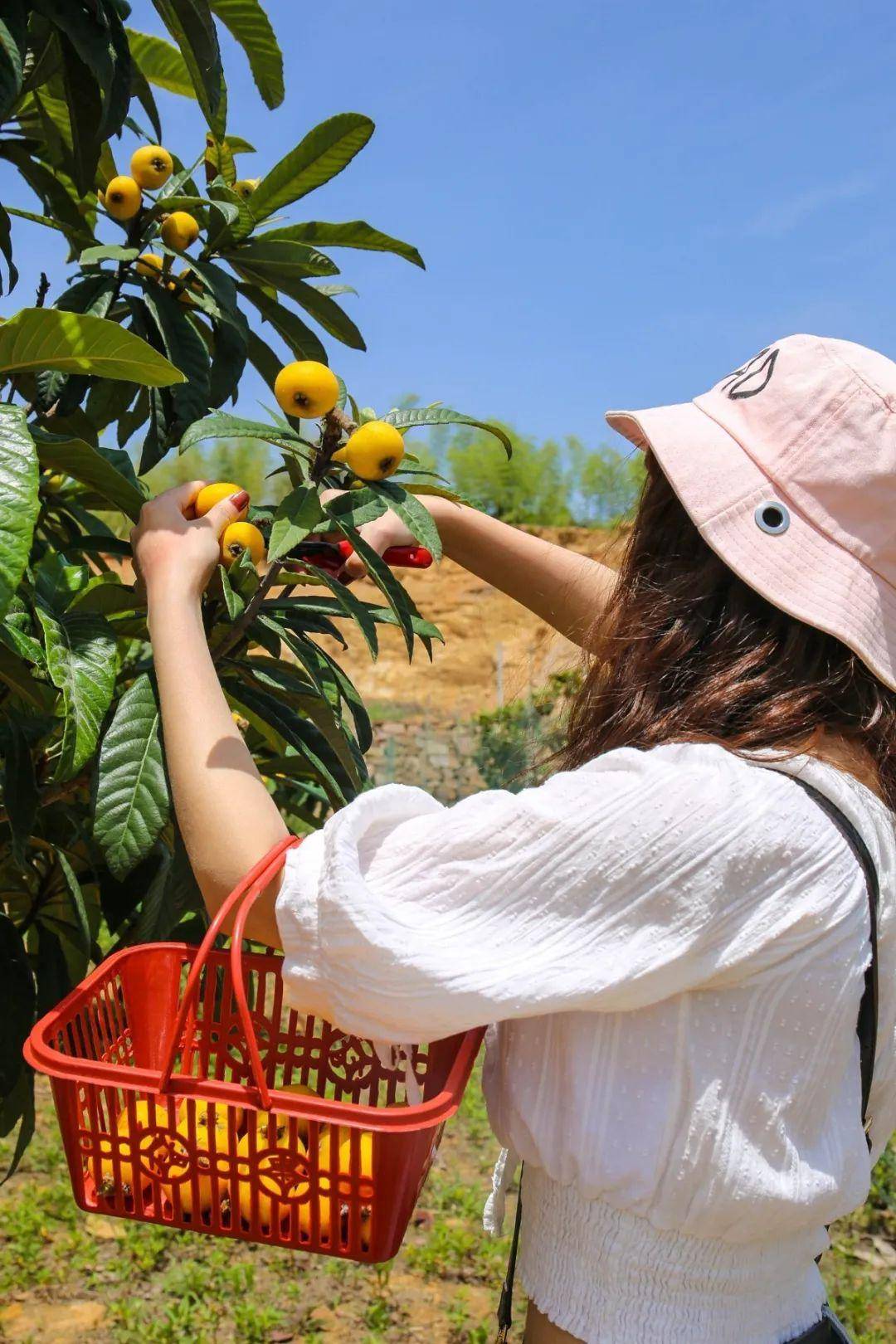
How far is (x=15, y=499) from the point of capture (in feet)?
2.74

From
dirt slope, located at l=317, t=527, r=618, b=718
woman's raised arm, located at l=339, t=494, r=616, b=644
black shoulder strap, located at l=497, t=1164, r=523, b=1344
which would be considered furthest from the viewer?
dirt slope, located at l=317, t=527, r=618, b=718

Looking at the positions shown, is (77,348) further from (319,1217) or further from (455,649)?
(455,649)

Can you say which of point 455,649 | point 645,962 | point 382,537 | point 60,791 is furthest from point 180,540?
point 455,649

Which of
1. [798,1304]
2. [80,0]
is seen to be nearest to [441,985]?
[798,1304]

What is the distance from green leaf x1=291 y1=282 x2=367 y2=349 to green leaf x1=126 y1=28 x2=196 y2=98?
0.35m

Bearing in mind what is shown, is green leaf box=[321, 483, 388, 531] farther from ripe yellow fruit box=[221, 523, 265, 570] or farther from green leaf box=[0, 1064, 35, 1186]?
green leaf box=[0, 1064, 35, 1186]

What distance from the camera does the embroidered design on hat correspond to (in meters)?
0.96

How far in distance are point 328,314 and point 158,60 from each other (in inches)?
17.4

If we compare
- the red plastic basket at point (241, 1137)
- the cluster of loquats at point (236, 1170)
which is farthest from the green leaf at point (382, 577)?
the cluster of loquats at point (236, 1170)

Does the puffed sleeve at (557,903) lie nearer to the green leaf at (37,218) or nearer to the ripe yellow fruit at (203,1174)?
the ripe yellow fruit at (203,1174)

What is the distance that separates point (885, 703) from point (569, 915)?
328 mm

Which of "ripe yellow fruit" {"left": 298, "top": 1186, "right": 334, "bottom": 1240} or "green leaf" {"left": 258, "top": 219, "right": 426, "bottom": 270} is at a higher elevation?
"green leaf" {"left": 258, "top": 219, "right": 426, "bottom": 270}

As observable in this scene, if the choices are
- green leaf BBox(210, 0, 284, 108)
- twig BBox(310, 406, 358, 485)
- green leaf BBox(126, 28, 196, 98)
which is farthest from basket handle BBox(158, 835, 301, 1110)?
green leaf BBox(126, 28, 196, 98)

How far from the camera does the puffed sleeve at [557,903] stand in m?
0.78
